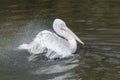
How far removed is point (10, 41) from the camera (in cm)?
1273

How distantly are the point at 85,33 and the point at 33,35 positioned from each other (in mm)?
1431

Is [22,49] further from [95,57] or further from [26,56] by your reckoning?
[95,57]

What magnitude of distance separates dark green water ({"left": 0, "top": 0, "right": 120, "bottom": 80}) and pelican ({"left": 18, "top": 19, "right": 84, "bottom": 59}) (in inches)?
8.8

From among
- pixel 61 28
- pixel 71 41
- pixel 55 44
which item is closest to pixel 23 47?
pixel 55 44

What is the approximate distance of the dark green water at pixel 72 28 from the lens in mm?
10289

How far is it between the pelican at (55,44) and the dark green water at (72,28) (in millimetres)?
223

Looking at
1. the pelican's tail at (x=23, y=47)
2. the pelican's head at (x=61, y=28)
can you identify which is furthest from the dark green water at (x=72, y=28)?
the pelican's head at (x=61, y=28)

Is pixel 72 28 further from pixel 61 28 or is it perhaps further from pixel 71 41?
pixel 71 41

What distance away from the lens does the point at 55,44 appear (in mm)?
11719

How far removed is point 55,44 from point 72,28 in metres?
1.91

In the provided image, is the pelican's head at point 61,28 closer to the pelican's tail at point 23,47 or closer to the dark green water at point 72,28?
the dark green water at point 72,28

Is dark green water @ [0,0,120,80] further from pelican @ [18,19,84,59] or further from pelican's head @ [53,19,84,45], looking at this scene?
pelican's head @ [53,19,84,45]

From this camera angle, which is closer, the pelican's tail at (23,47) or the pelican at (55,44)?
the pelican at (55,44)

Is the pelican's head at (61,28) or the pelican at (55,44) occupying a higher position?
the pelican's head at (61,28)
